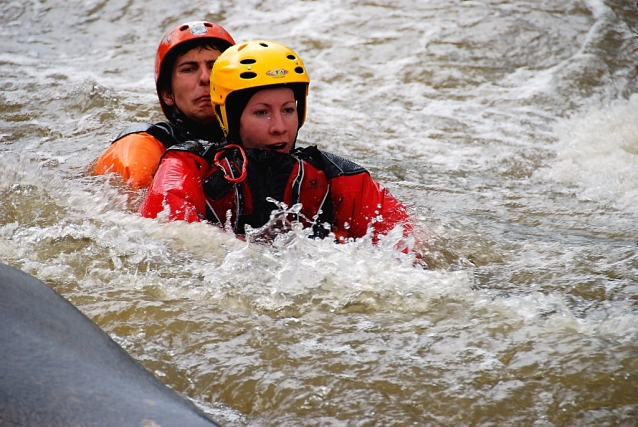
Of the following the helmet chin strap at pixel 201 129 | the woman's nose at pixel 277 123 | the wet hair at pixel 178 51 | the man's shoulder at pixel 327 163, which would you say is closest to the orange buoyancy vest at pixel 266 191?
the man's shoulder at pixel 327 163

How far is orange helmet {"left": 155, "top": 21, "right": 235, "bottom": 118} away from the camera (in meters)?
5.05

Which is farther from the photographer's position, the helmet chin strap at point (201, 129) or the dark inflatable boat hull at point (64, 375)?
the helmet chin strap at point (201, 129)

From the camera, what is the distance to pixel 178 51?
5.09 metres

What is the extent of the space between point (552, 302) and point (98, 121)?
491 centimetres

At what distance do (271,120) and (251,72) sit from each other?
0.91ft

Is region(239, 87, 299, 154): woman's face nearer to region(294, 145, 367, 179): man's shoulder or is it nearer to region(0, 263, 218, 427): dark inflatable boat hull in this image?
region(294, 145, 367, 179): man's shoulder

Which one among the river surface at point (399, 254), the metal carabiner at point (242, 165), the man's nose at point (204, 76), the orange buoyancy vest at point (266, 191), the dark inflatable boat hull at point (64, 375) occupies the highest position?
the man's nose at point (204, 76)

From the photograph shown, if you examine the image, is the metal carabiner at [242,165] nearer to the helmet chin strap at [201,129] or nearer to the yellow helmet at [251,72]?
the yellow helmet at [251,72]

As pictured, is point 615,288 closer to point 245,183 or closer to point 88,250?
point 245,183

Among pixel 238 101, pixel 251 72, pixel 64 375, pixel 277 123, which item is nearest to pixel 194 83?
pixel 238 101

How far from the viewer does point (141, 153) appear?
4734 millimetres

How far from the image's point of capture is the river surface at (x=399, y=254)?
263cm

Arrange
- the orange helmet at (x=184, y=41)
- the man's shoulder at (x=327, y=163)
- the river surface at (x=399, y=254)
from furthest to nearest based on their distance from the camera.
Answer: the orange helmet at (x=184, y=41)
the man's shoulder at (x=327, y=163)
the river surface at (x=399, y=254)

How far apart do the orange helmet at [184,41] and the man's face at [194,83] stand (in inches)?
1.8
